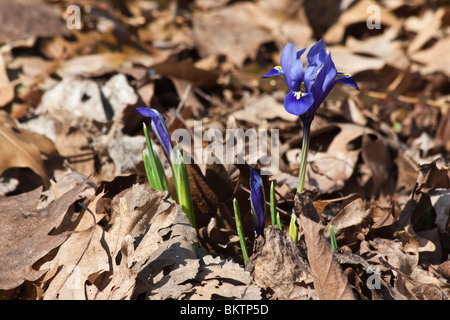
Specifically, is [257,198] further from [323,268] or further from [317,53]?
[317,53]

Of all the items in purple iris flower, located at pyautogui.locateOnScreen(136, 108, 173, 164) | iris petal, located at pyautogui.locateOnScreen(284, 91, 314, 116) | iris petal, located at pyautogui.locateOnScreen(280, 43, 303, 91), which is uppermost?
iris petal, located at pyautogui.locateOnScreen(280, 43, 303, 91)

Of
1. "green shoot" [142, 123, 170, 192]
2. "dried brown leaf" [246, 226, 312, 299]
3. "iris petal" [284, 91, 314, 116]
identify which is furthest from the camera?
"green shoot" [142, 123, 170, 192]

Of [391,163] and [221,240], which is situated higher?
[221,240]

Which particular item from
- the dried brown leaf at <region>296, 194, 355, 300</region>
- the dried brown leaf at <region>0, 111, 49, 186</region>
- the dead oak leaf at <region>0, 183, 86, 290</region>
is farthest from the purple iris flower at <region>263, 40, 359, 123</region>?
the dried brown leaf at <region>0, 111, 49, 186</region>

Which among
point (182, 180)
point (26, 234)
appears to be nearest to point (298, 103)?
point (182, 180)

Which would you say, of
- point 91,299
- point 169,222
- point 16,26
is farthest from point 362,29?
point 91,299

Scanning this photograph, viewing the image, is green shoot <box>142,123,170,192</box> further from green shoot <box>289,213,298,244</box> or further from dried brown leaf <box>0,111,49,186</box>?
dried brown leaf <box>0,111,49,186</box>
